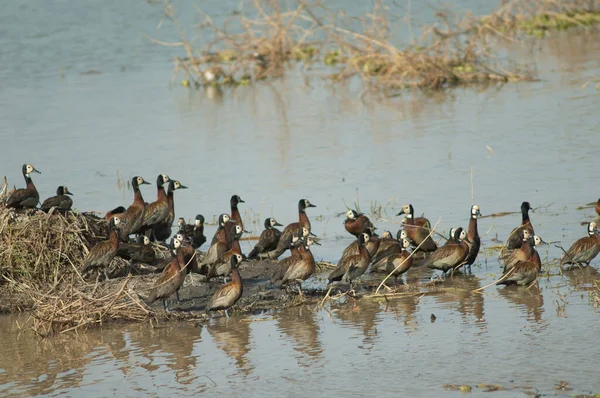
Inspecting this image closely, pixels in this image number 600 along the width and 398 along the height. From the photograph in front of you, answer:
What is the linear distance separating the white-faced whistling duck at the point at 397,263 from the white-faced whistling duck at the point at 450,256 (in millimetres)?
312

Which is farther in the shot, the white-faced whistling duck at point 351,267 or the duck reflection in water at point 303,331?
the white-faced whistling duck at point 351,267

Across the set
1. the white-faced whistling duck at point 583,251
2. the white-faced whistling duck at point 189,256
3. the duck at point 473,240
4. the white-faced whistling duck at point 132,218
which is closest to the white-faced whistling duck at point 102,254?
the white-faced whistling duck at point 189,256

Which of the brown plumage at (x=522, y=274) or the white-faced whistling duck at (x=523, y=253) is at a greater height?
the white-faced whistling duck at (x=523, y=253)

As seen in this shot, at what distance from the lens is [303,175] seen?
58.4 feet

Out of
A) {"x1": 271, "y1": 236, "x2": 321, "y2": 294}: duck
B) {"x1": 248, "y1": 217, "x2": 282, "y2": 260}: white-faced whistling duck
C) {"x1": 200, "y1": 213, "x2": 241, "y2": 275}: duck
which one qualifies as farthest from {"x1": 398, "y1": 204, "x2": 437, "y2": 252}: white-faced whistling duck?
Result: {"x1": 200, "y1": 213, "x2": 241, "y2": 275}: duck

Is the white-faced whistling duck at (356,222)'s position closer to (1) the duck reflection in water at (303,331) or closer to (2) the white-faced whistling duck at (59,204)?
(1) the duck reflection in water at (303,331)

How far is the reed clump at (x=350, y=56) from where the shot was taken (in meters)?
24.6

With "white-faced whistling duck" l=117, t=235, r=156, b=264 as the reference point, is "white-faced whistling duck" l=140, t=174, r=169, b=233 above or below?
above

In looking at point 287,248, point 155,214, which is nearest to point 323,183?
point 155,214

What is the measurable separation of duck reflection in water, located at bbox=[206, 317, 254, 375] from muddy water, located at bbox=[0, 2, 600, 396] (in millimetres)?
30

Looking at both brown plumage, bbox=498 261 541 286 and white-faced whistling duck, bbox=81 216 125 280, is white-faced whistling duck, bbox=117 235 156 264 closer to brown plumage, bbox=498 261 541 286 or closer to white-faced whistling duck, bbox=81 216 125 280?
white-faced whistling duck, bbox=81 216 125 280

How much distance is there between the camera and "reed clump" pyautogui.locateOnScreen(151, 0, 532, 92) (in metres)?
24.6

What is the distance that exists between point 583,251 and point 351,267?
2.57 meters

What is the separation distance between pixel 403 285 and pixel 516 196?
395cm
